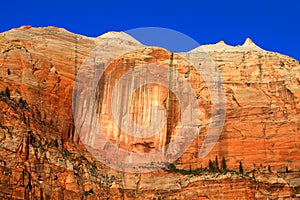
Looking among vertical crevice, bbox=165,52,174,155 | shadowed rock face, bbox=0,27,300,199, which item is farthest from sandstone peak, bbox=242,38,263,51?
vertical crevice, bbox=165,52,174,155

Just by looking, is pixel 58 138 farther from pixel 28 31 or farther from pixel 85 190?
pixel 28 31

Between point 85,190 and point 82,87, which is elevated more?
point 82,87

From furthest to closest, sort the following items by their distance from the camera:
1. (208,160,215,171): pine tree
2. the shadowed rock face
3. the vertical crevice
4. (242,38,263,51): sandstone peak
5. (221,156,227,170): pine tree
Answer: (242,38,263,51): sandstone peak → the vertical crevice → (221,156,227,170): pine tree → (208,160,215,171): pine tree → the shadowed rock face

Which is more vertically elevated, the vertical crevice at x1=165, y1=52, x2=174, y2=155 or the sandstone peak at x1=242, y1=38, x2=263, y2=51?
the sandstone peak at x1=242, y1=38, x2=263, y2=51

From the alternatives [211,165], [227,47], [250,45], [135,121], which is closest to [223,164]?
[211,165]

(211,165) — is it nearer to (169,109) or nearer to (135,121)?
(169,109)

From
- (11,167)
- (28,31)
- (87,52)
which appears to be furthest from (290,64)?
(11,167)

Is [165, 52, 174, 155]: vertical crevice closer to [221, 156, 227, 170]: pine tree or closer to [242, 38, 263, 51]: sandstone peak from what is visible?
[221, 156, 227, 170]: pine tree

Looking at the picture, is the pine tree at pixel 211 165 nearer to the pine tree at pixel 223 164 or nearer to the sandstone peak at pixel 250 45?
the pine tree at pixel 223 164
